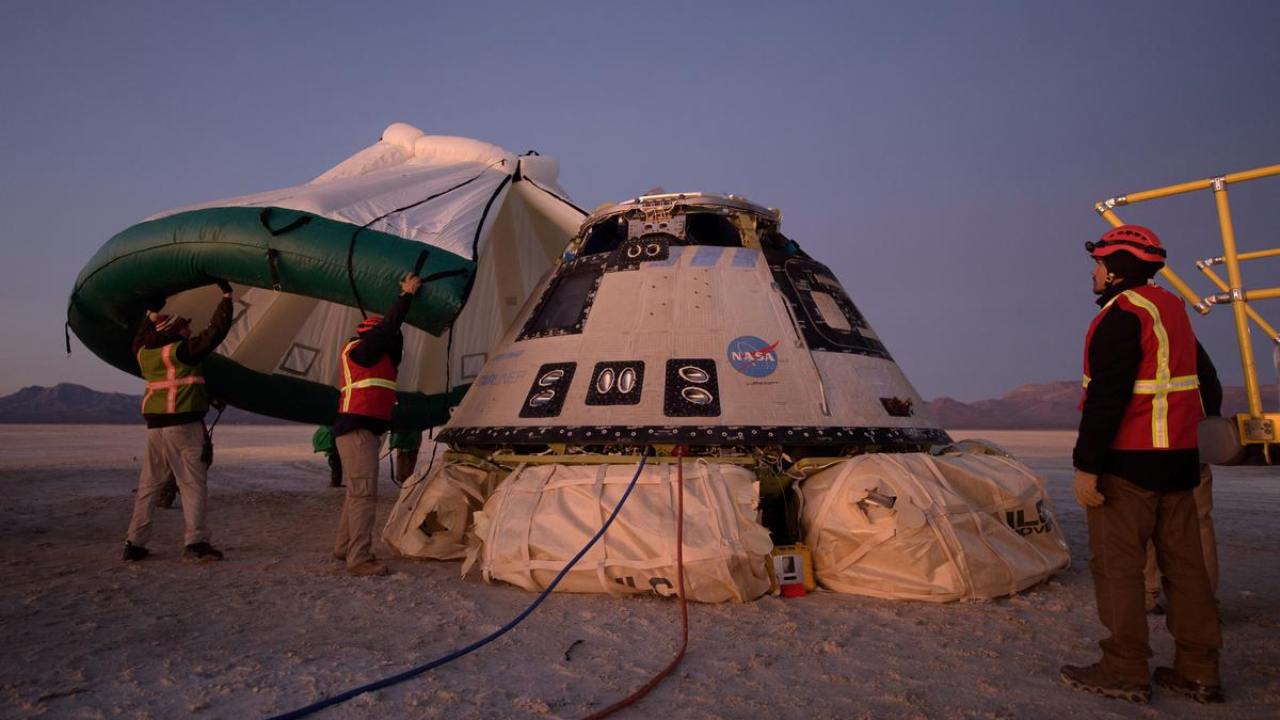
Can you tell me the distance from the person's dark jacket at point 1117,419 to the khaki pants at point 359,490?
4.50 metres

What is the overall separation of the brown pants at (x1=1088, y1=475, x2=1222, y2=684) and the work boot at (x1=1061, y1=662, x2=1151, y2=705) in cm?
3

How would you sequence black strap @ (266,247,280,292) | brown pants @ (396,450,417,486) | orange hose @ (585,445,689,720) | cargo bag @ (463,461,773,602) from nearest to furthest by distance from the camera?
orange hose @ (585,445,689,720) → cargo bag @ (463,461,773,602) → black strap @ (266,247,280,292) → brown pants @ (396,450,417,486)

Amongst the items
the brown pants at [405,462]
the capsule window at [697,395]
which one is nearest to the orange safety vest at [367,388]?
the capsule window at [697,395]

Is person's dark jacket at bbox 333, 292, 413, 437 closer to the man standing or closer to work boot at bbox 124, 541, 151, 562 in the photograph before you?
the man standing

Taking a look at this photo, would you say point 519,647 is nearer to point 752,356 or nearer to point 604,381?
point 604,381

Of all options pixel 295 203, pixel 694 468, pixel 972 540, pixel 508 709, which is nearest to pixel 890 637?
pixel 972 540

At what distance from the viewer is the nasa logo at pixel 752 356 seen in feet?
18.2

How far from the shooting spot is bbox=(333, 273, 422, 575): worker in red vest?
5379mm

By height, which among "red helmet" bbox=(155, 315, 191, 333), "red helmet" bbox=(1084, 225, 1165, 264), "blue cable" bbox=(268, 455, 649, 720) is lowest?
"blue cable" bbox=(268, 455, 649, 720)

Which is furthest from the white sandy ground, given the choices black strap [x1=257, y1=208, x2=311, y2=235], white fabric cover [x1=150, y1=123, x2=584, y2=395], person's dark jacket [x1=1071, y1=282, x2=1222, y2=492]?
white fabric cover [x1=150, y1=123, x2=584, y2=395]

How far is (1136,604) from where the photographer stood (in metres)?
3.03

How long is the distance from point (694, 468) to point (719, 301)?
69.0 inches

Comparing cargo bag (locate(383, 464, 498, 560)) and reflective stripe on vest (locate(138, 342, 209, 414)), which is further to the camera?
reflective stripe on vest (locate(138, 342, 209, 414))

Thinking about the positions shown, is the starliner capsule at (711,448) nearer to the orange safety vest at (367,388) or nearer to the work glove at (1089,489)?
the orange safety vest at (367,388)
